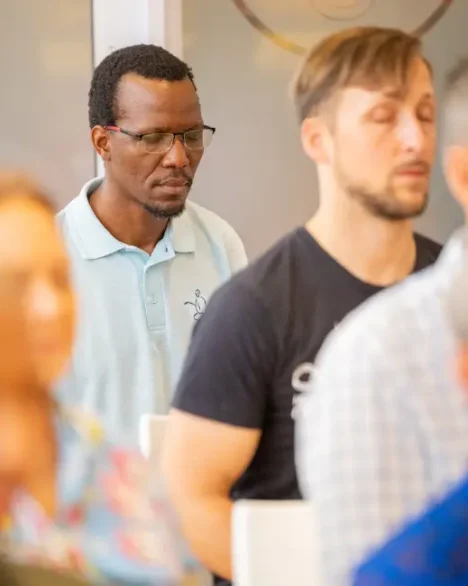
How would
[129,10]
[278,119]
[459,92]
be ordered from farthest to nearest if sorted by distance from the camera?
[129,10]
[278,119]
[459,92]

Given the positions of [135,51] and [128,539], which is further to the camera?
[135,51]

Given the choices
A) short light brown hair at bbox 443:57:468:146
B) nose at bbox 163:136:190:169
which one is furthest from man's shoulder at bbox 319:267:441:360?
nose at bbox 163:136:190:169

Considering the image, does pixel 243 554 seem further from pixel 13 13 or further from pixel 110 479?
pixel 13 13

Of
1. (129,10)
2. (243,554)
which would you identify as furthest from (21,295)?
(129,10)

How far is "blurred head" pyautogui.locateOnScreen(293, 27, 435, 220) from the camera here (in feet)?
2.14

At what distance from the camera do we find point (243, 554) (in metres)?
0.66

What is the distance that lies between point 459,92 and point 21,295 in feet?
1.21

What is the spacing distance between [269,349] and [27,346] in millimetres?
201

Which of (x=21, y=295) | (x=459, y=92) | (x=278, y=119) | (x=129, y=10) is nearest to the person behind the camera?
(x=21, y=295)

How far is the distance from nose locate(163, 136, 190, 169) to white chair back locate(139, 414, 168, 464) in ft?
0.73

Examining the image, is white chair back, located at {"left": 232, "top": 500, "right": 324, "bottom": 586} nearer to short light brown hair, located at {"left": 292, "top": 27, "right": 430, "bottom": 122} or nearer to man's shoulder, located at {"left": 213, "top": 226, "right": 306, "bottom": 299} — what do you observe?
man's shoulder, located at {"left": 213, "top": 226, "right": 306, "bottom": 299}

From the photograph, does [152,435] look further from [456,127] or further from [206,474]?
[456,127]

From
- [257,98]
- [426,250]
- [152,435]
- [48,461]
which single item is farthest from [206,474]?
[257,98]

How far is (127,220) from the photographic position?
0.73m
